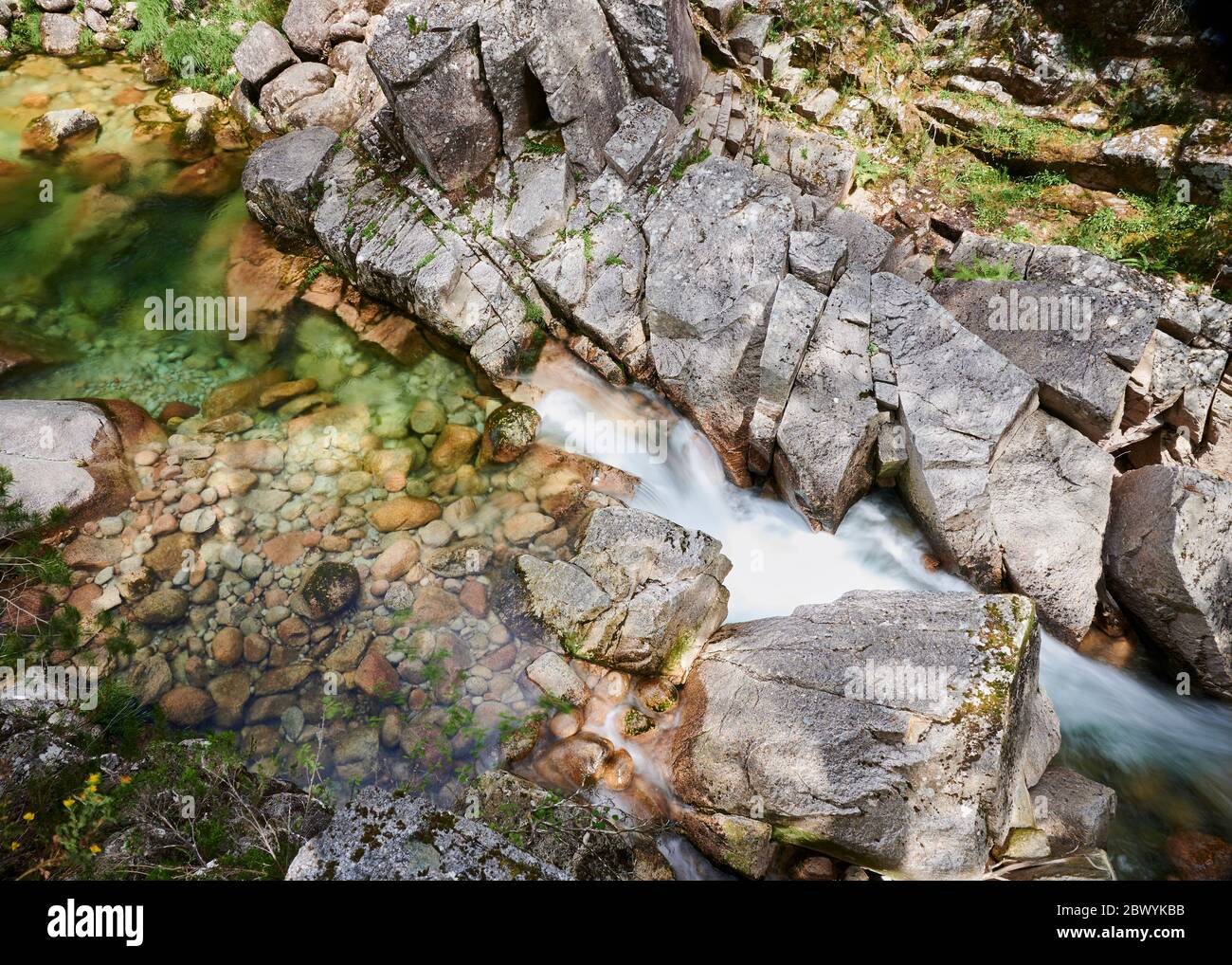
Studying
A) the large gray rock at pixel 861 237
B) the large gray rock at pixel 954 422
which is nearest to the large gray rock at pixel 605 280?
the large gray rock at pixel 861 237

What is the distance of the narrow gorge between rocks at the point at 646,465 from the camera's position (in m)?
5.84

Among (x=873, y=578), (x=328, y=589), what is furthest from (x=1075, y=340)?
(x=328, y=589)

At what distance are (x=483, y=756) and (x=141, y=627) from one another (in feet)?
13.3

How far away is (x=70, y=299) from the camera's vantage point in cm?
1035

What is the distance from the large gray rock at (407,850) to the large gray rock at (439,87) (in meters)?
8.54

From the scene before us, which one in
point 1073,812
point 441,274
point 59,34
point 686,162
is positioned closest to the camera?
point 1073,812

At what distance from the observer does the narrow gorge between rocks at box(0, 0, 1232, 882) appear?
5.84 meters

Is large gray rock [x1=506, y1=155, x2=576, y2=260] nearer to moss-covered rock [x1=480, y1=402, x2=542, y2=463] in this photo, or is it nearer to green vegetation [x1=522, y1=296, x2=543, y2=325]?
green vegetation [x1=522, y1=296, x2=543, y2=325]

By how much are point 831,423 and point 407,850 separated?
6172 millimetres

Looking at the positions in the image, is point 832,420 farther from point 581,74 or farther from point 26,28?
point 26,28

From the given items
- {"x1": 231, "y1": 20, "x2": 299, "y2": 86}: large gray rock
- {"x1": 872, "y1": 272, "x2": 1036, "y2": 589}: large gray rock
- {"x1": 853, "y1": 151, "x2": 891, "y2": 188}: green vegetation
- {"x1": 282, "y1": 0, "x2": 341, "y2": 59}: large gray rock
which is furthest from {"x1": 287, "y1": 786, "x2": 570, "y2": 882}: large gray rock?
{"x1": 282, "y1": 0, "x2": 341, "y2": 59}: large gray rock

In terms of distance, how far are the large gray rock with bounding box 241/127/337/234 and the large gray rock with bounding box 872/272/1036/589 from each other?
899cm

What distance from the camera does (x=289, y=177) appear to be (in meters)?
10.6

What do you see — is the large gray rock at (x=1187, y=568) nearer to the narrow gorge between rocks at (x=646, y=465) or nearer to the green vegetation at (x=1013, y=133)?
the narrow gorge between rocks at (x=646, y=465)
